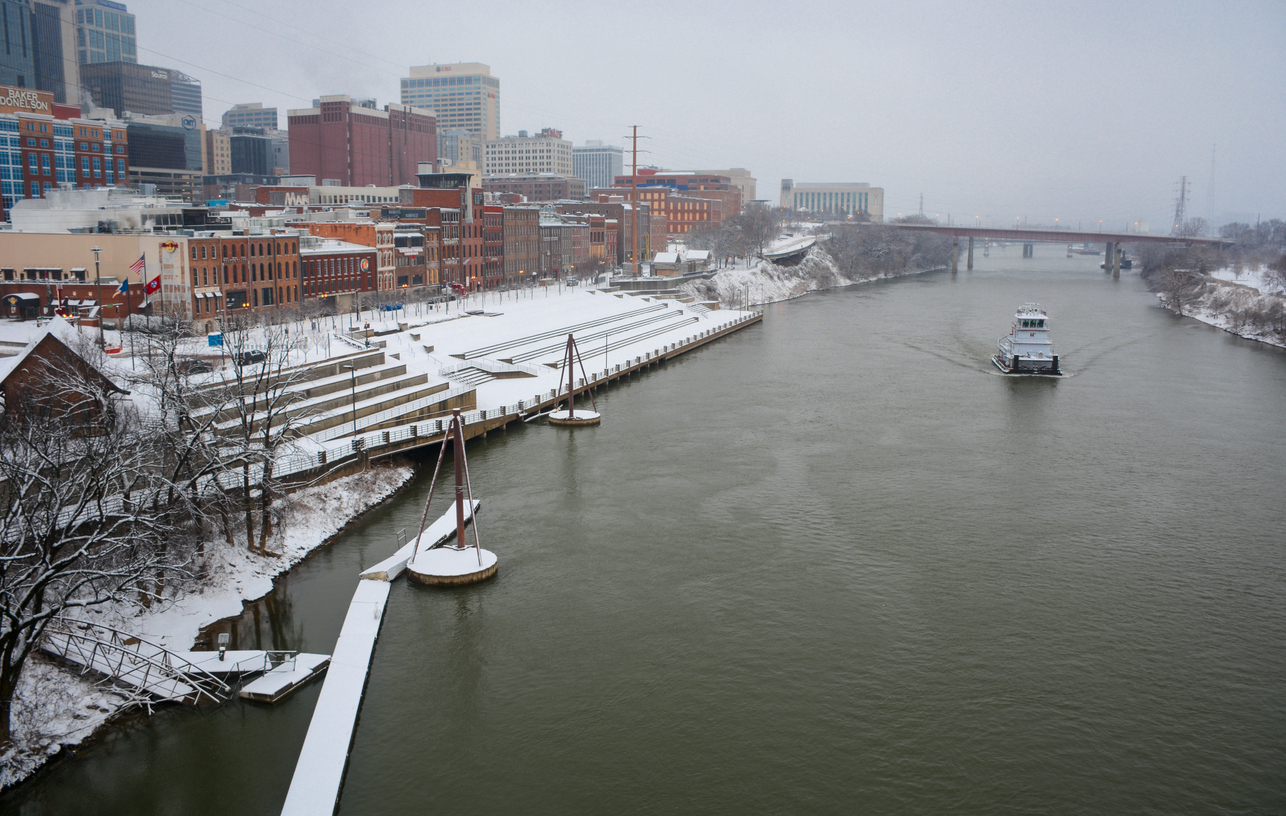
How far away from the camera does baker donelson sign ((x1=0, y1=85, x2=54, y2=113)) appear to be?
3430 inches

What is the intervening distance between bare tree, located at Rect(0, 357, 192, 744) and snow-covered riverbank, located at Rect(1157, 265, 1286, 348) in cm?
7640

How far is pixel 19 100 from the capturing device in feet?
288

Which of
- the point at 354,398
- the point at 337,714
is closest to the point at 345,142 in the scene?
the point at 354,398

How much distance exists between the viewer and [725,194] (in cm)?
19000

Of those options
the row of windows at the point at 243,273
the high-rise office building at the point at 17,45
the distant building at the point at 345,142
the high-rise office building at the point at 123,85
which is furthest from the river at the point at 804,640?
the high-rise office building at the point at 123,85

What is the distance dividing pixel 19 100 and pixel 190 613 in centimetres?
8614

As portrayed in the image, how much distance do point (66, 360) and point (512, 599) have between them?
14.2 metres

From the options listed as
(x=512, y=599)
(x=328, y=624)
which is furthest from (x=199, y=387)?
(x=512, y=599)

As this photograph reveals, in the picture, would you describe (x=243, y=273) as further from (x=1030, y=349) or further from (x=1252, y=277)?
(x=1252, y=277)

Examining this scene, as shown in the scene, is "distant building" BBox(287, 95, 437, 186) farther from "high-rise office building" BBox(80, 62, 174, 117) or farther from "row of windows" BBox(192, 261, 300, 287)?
"row of windows" BBox(192, 261, 300, 287)

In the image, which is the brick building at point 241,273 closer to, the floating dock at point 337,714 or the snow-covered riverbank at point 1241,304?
the floating dock at point 337,714

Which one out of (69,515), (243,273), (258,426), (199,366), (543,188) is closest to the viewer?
(69,515)

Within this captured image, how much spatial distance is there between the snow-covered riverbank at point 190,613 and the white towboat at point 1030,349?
38.4 m

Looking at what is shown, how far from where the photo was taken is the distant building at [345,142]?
151875 mm
